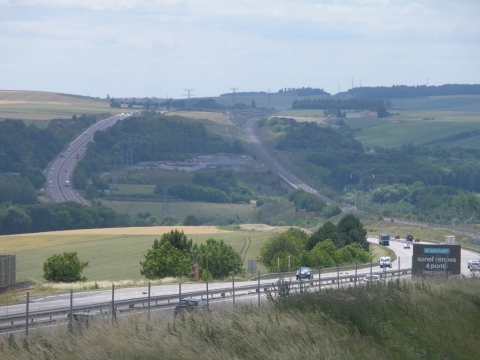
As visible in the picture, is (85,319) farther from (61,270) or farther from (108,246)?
(108,246)

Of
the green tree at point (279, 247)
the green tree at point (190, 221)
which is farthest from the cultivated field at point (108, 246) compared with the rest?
the green tree at point (190, 221)

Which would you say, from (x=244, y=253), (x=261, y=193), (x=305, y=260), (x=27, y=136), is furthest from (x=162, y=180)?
(x=305, y=260)

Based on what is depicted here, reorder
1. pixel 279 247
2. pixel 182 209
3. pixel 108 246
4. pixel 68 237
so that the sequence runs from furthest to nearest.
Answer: pixel 182 209, pixel 68 237, pixel 108 246, pixel 279 247

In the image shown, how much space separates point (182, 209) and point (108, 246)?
157ft

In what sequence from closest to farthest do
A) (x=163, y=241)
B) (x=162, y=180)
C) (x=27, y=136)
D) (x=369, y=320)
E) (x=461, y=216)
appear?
1. (x=369, y=320)
2. (x=163, y=241)
3. (x=461, y=216)
4. (x=162, y=180)
5. (x=27, y=136)

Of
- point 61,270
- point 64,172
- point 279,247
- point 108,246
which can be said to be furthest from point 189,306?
point 64,172

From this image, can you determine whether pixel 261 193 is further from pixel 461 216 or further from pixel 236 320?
pixel 236 320

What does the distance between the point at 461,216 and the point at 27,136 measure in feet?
331

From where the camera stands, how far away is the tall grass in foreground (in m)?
15.6

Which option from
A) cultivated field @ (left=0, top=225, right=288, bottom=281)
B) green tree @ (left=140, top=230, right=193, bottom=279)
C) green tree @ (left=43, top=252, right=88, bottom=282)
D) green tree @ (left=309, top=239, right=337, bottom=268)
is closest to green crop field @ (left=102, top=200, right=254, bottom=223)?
cultivated field @ (left=0, top=225, right=288, bottom=281)

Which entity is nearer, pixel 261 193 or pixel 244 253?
pixel 244 253

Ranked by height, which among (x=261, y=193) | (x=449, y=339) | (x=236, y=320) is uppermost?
(x=236, y=320)

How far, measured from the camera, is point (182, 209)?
464ft

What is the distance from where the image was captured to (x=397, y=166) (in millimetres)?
198500
